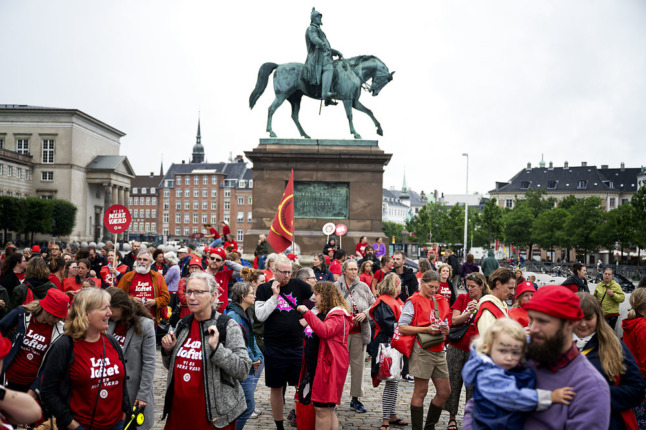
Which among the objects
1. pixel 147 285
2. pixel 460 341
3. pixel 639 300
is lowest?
pixel 460 341

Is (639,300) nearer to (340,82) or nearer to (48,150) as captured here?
(340,82)

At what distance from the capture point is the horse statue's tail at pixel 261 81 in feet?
69.0

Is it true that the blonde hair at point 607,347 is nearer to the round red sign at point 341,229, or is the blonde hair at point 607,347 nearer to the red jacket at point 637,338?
the red jacket at point 637,338

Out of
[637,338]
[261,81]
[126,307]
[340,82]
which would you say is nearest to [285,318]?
[126,307]

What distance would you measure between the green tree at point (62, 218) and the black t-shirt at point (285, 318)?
7534cm

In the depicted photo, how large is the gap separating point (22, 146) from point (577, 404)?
103 metres

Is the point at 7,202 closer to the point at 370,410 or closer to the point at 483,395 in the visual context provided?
the point at 370,410

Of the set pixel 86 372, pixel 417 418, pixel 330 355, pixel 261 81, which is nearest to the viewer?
pixel 86 372

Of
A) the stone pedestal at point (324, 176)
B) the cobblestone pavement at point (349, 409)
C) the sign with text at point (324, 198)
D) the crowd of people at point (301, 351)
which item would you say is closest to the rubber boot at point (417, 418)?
the crowd of people at point (301, 351)

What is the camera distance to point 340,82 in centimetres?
2059

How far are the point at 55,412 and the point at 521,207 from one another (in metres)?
92.5

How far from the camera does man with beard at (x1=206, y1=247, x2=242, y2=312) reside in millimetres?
9508

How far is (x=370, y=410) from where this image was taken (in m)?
8.10

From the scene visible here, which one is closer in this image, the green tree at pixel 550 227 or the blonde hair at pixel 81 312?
the blonde hair at pixel 81 312
